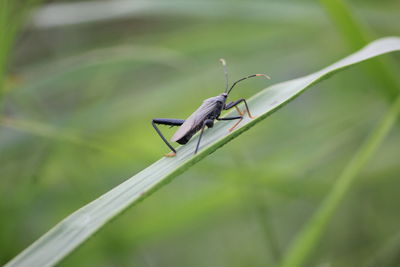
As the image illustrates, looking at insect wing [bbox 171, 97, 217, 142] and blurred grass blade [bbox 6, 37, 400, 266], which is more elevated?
insect wing [bbox 171, 97, 217, 142]

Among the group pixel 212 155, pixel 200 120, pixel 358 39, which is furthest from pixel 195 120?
pixel 358 39

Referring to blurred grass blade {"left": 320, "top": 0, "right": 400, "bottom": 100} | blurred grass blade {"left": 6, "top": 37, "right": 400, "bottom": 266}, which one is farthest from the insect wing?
blurred grass blade {"left": 320, "top": 0, "right": 400, "bottom": 100}

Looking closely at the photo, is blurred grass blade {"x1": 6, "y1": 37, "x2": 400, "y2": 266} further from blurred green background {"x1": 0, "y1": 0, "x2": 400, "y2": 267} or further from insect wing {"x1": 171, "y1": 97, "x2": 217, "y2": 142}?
blurred green background {"x1": 0, "y1": 0, "x2": 400, "y2": 267}

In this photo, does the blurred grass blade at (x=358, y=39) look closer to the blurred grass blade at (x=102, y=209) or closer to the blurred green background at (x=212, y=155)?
the blurred green background at (x=212, y=155)

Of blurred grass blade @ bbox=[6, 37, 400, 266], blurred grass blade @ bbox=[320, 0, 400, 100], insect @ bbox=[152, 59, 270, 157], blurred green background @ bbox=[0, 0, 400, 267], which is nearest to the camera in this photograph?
blurred grass blade @ bbox=[6, 37, 400, 266]

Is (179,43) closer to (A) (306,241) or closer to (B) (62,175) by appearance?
(B) (62,175)

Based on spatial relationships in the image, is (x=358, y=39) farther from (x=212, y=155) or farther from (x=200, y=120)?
(x=212, y=155)

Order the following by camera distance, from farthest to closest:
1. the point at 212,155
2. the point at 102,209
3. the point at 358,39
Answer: the point at 212,155
the point at 358,39
the point at 102,209

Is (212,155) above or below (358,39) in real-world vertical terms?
below
